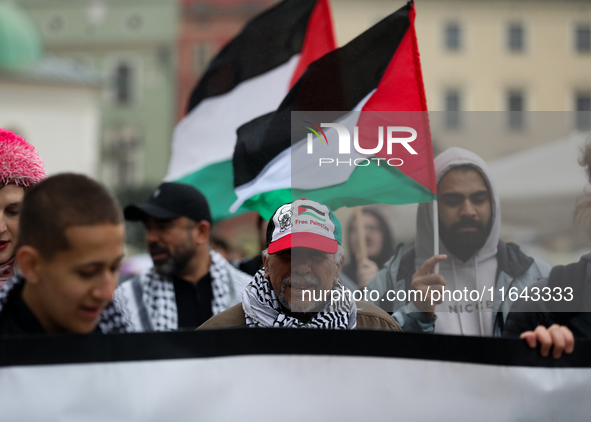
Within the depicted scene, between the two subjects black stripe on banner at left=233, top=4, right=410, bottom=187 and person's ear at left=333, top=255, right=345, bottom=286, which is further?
black stripe on banner at left=233, top=4, right=410, bottom=187

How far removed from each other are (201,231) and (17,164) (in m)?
1.23

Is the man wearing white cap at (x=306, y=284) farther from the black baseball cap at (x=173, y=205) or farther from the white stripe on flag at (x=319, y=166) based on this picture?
the black baseball cap at (x=173, y=205)

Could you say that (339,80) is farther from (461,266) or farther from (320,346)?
(320,346)

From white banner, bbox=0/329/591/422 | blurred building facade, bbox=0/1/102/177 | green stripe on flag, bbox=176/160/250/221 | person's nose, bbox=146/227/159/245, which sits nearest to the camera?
white banner, bbox=0/329/591/422

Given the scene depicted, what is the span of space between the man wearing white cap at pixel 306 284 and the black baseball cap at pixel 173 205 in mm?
1231

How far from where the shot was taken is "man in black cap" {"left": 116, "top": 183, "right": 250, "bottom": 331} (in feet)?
10.6

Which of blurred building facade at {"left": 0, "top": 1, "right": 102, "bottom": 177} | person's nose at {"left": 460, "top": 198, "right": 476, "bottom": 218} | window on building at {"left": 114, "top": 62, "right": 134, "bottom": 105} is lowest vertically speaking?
person's nose at {"left": 460, "top": 198, "right": 476, "bottom": 218}

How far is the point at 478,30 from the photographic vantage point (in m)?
36.8

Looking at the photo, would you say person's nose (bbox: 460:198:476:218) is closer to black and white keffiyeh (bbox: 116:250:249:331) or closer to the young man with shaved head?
the young man with shaved head

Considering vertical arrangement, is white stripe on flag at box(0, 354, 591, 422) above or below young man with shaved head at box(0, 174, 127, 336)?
below

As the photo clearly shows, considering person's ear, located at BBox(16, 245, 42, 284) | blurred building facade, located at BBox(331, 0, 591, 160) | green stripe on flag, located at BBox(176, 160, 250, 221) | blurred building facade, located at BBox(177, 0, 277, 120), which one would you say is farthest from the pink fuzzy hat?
blurred building facade, located at BBox(177, 0, 277, 120)

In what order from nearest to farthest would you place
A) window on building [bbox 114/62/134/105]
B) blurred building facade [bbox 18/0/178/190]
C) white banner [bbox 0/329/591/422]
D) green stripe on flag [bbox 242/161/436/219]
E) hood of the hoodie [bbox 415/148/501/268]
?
white banner [bbox 0/329/591/422] < hood of the hoodie [bbox 415/148/501/268] < green stripe on flag [bbox 242/161/436/219] < blurred building facade [bbox 18/0/178/190] < window on building [bbox 114/62/134/105]

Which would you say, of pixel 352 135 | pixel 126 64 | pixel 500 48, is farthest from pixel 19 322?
pixel 126 64

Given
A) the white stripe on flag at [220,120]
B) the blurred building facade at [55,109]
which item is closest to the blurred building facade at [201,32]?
the blurred building facade at [55,109]
